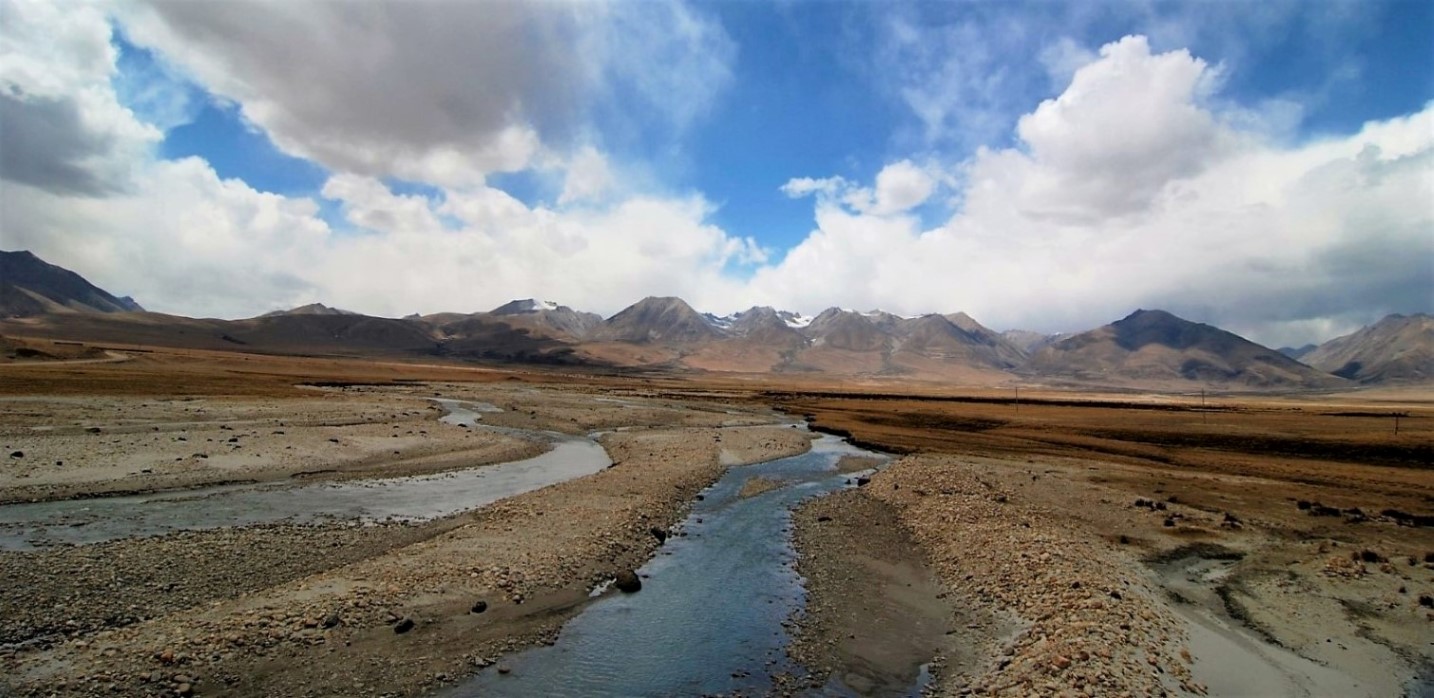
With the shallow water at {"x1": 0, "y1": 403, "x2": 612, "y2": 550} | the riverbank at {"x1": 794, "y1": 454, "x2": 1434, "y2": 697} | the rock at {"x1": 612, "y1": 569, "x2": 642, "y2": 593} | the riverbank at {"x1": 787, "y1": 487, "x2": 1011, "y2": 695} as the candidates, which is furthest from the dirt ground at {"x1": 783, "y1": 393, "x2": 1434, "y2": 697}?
the shallow water at {"x1": 0, "y1": 403, "x2": 612, "y2": 550}

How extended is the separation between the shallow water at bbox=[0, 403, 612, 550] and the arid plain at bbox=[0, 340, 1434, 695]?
148 centimetres

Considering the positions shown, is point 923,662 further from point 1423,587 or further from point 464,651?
point 1423,587

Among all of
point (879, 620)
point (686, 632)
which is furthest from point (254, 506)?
point (879, 620)

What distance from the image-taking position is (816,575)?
71.0 feet

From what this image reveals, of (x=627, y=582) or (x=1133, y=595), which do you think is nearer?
(x=1133, y=595)

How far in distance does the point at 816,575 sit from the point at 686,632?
21.2 feet

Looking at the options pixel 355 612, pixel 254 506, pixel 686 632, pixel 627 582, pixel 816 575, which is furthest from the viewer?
pixel 254 506

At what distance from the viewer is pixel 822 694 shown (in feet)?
44.9

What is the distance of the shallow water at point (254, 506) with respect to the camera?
2162 cm

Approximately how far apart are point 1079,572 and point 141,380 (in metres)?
96.5

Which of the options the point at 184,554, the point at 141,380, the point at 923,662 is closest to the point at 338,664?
the point at 184,554

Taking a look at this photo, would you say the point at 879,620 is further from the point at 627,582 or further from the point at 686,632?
the point at 627,582

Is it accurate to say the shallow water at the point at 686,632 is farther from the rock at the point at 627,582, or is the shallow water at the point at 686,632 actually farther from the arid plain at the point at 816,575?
the arid plain at the point at 816,575

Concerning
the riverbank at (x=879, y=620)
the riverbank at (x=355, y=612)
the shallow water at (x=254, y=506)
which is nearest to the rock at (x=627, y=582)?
the riverbank at (x=355, y=612)
